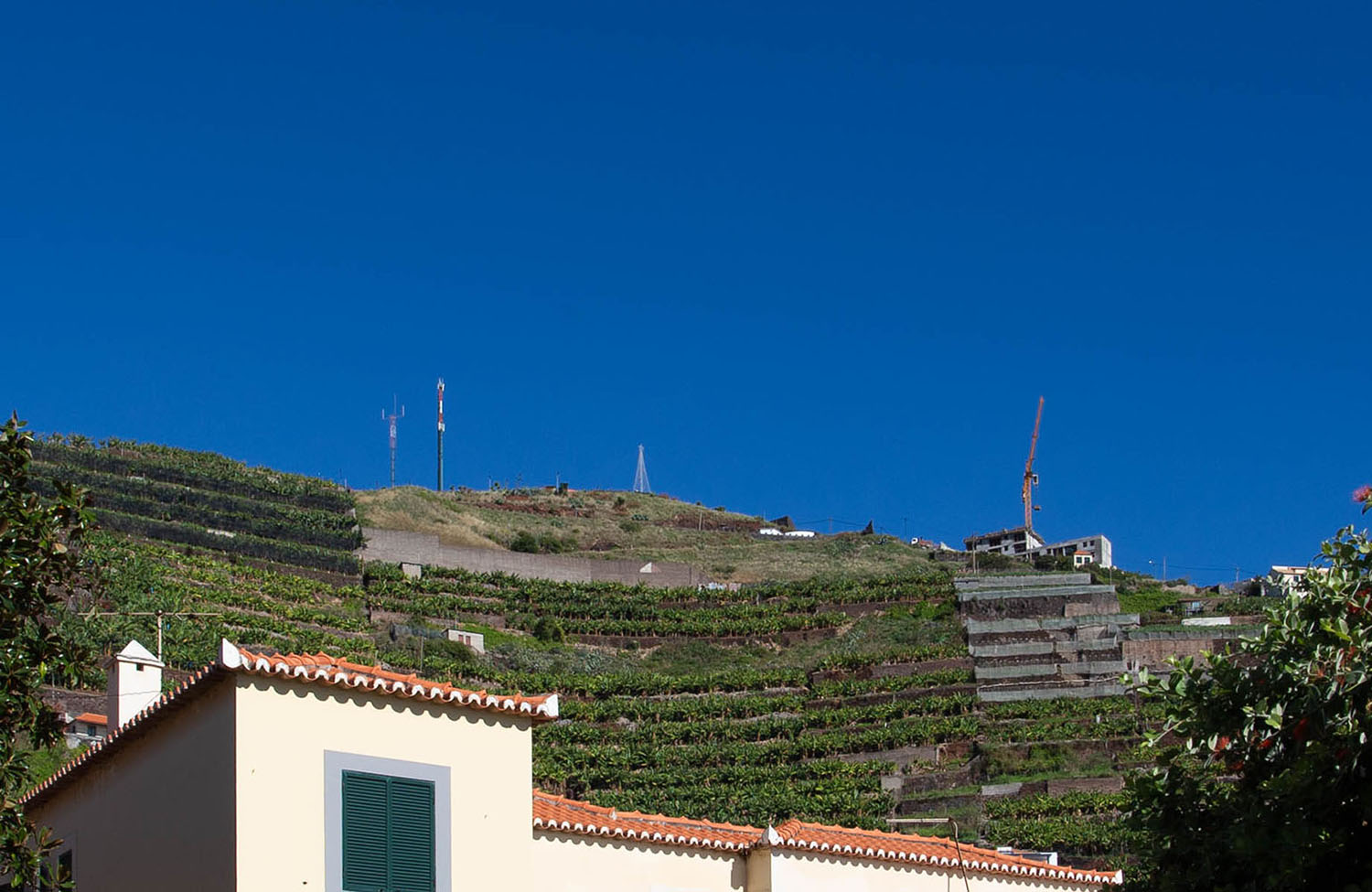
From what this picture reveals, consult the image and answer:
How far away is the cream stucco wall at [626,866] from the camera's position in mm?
20688

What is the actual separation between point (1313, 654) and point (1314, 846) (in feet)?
5.71

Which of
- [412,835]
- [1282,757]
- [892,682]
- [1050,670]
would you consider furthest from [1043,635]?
[412,835]

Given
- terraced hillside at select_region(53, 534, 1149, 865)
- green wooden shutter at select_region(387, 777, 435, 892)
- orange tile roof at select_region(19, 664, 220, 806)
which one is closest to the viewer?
orange tile roof at select_region(19, 664, 220, 806)

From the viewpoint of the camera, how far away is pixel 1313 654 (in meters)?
16.9

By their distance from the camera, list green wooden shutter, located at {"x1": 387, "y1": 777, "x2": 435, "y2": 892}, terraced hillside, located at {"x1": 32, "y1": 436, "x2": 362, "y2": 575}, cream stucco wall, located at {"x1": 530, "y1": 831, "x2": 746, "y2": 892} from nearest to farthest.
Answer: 1. green wooden shutter, located at {"x1": 387, "y1": 777, "x2": 435, "y2": 892}
2. cream stucco wall, located at {"x1": 530, "y1": 831, "x2": 746, "y2": 892}
3. terraced hillside, located at {"x1": 32, "y1": 436, "x2": 362, "y2": 575}

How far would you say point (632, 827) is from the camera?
21.3 m

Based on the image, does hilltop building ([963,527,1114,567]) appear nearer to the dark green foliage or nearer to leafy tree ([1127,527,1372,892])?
the dark green foliage

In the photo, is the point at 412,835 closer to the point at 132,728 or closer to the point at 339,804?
the point at 339,804

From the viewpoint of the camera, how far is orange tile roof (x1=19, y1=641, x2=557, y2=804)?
58.6 ft

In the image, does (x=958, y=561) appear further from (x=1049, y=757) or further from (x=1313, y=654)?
(x=1313, y=654)

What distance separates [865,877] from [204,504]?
61702 millimetres

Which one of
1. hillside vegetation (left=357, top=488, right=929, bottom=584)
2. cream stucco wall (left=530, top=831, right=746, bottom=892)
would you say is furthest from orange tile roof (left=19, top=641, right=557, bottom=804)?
hillside vegetation (left=357, top=488, right=929, bottom=584)

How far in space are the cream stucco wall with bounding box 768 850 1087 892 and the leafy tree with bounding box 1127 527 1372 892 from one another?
4.29m

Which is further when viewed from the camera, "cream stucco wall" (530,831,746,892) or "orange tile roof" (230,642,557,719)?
"cream stucco wall" (530,831,746,892)
